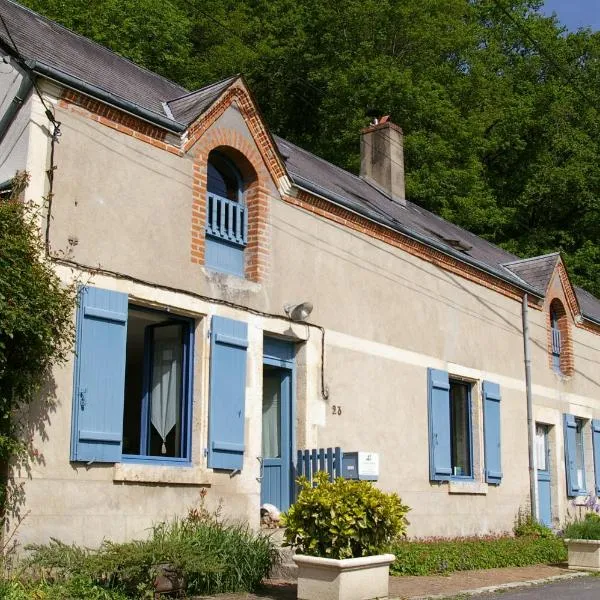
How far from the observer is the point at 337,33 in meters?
27.5

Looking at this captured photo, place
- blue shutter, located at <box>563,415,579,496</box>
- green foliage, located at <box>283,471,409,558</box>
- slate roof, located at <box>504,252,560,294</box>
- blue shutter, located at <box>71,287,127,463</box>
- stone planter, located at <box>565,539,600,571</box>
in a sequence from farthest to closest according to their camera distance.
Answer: slate roof, located at <box>504,252,560,294</box>
blue shutter, located at <box>563,415,579,496</box>
stone planter, located at <box>565,539,600,571</box>
blue shutter, located at <box>71,287,127,463</box>
green foliage, located at <box>283,471,409,558</box>

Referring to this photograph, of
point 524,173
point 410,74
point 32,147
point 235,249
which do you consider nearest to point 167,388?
point 235,249

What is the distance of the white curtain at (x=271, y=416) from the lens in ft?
37.7

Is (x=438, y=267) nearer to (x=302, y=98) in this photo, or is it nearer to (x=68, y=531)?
(x=68, y=531)

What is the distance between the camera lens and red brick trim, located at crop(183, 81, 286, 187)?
10570mm

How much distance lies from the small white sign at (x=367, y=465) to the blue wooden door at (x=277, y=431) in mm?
1369

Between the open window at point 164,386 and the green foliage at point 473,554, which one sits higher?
the open window at point 164,386

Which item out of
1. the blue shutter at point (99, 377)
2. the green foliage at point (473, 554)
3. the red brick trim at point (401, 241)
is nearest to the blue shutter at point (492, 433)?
the green foliage at point (473, 554)

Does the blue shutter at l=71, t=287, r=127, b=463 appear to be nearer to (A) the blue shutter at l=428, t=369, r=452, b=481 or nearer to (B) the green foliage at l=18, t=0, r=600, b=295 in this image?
(A) the blue shutter at l=428, t=369, r=452, b=481

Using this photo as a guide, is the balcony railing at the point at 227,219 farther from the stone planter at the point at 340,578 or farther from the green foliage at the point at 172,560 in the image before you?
the stone planter at the point at 340,578

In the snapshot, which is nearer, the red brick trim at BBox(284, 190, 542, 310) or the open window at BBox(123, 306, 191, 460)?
the open window at BBox(123, 306, 191, 460)

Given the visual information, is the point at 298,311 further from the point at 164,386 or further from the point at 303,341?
the point at 164,386

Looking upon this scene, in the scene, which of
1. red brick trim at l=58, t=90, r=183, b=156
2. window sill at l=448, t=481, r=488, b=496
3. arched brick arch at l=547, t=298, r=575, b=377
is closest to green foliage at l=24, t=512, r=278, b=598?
red brick trim at l=58, t=90, r=183, b=156

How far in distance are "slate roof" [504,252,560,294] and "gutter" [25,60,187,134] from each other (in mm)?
9977
